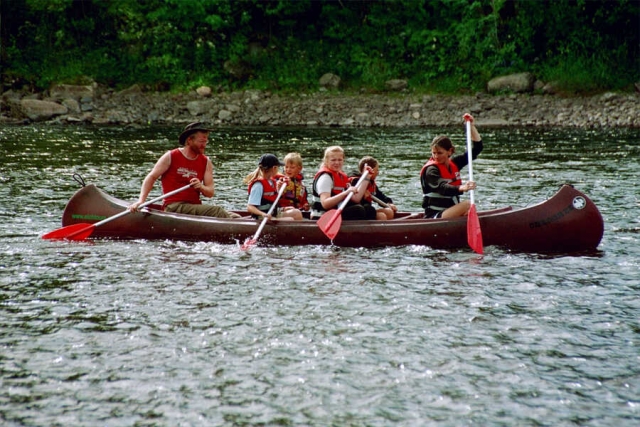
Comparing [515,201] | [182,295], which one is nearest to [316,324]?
[182,295]

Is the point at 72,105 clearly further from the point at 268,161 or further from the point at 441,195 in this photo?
the point at 441,195

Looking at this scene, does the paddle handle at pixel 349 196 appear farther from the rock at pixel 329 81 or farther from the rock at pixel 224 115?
the rock at pixel 329 81

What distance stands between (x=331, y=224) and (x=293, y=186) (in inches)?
39.7

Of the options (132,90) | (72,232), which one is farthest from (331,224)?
(132,90)

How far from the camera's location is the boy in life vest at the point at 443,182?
369 inches

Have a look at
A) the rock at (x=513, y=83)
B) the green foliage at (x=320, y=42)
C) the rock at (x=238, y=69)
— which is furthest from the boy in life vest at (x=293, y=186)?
the rock at (x=238, y=69)

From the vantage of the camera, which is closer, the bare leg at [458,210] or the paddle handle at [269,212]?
the paddle handle at [269,212]

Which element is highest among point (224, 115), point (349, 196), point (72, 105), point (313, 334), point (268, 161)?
point (72, 105)

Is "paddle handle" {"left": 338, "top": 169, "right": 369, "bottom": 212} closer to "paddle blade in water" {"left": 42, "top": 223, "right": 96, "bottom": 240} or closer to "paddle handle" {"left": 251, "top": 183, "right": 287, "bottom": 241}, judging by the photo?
"paddle handle" {"left": 251, "top": 183, "right": 287, "bottom": 241}

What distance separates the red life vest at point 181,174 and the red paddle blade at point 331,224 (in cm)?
162

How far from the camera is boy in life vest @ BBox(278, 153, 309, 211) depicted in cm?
978

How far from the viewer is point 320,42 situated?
1187 inches

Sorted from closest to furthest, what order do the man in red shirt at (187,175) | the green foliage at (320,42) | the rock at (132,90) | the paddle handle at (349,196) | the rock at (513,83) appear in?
the paddle handle at (349,196) < the man in red shirt at (187,175) < the rock at (513,83) < the green foliage at (320,42) < the rock at (132,90)

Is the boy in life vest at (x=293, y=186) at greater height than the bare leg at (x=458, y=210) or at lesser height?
greater
